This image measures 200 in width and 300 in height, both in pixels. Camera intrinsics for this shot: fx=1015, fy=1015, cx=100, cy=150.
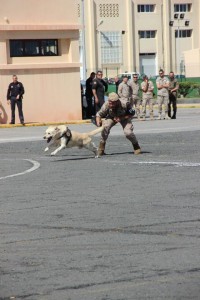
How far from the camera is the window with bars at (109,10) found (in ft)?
290

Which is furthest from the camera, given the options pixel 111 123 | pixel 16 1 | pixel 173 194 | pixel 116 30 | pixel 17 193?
pixel 116 30

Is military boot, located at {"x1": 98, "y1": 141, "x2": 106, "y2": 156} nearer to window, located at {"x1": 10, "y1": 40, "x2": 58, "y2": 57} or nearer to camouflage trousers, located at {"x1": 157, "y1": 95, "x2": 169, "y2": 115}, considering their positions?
camouflage trousers, located at {"x1": 157, "y1": 95, "x2": 169, "y2": 115}

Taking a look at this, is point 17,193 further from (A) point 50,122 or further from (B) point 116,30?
(B) point 116,30

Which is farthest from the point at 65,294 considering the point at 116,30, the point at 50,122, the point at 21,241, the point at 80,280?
the point at 116,30

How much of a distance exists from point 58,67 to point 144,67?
181 feet

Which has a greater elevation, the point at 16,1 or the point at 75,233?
the point at 16,1

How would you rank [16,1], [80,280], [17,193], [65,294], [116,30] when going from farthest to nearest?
[116,30] < [16,1] < [17,193] < [80,280] < [65,294]

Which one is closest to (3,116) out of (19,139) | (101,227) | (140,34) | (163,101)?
(163,101)

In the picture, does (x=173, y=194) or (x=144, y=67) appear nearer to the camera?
(x=173, y=194)

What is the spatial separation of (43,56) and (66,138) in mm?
18070

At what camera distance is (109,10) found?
89250 millimetres

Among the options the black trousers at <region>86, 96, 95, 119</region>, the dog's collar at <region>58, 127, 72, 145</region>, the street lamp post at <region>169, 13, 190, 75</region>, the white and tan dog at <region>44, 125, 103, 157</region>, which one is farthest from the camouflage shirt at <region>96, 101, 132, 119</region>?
the street lamp post at <region>169, 13, 190, 75</region>

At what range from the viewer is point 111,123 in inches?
840

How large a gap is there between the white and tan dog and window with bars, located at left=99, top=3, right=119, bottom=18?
6784 centimetres
